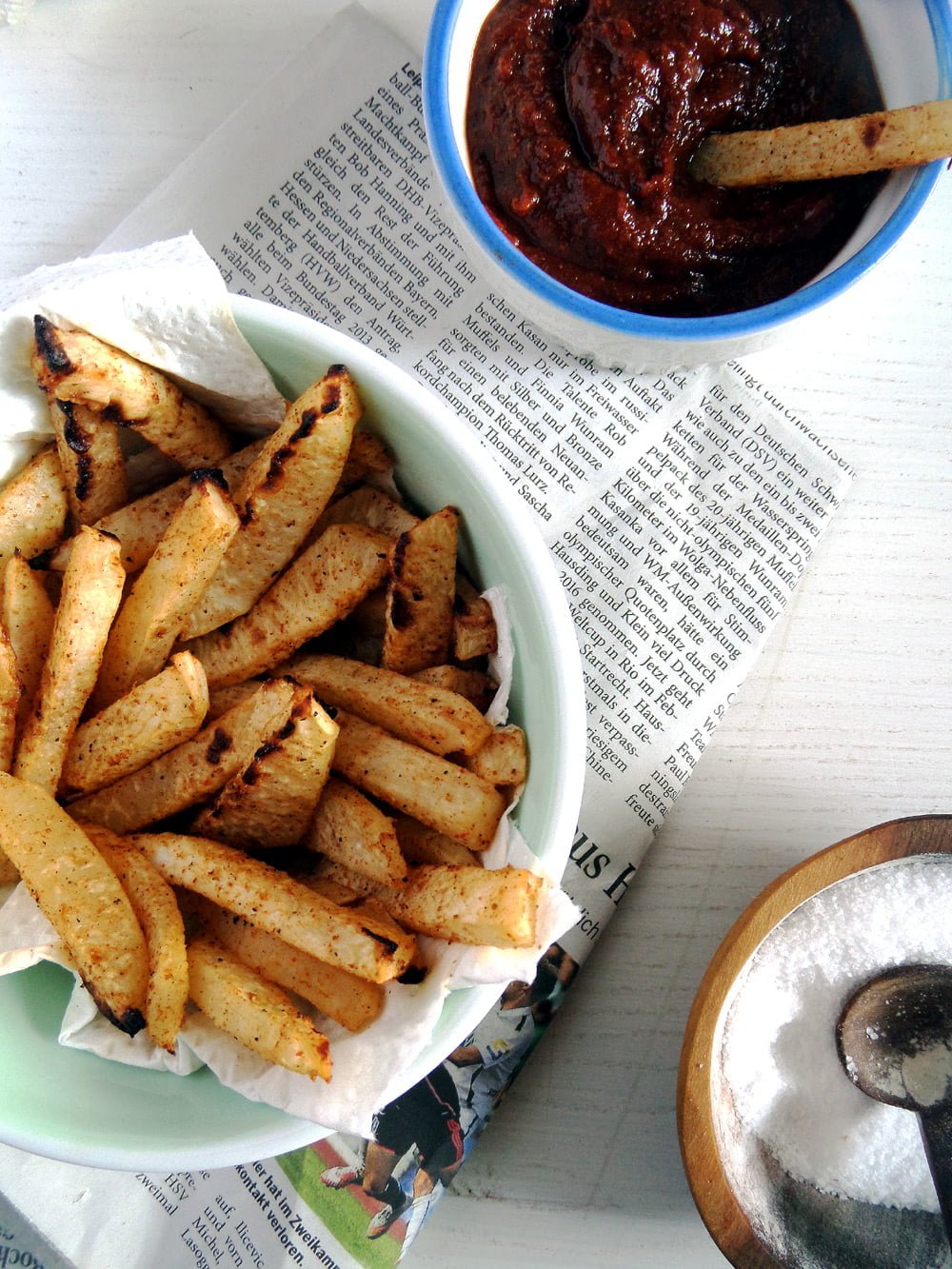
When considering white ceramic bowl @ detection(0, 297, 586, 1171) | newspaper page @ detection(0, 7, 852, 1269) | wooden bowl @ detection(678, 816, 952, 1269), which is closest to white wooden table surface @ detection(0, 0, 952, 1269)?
newspaper page @ detection(0, 7, 852, 1269)

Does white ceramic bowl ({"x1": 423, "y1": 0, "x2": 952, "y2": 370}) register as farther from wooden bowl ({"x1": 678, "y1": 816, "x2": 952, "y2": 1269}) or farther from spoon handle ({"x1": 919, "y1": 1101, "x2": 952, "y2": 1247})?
spoon handle ({"x1": 919, "y1": 1101, "x2": 952, "y2": 1247})

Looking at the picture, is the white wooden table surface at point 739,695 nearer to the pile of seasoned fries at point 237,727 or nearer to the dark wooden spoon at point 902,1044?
the dark wooden spoon at point 902,1044

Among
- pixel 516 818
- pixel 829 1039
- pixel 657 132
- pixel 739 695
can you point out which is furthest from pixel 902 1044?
pixel 657 132

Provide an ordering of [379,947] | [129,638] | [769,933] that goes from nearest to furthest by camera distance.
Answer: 1. [379,947]
2. [129,638]
3. [769,933]

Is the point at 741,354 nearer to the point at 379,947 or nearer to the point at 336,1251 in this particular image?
the point at 379,947

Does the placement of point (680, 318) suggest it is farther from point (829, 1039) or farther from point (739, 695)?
point (829, 1039)

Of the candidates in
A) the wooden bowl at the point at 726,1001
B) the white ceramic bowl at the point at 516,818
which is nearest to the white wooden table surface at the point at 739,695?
the wooden bowl at the point at 726,1001

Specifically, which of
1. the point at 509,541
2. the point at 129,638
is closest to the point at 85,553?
the point at 129,638
